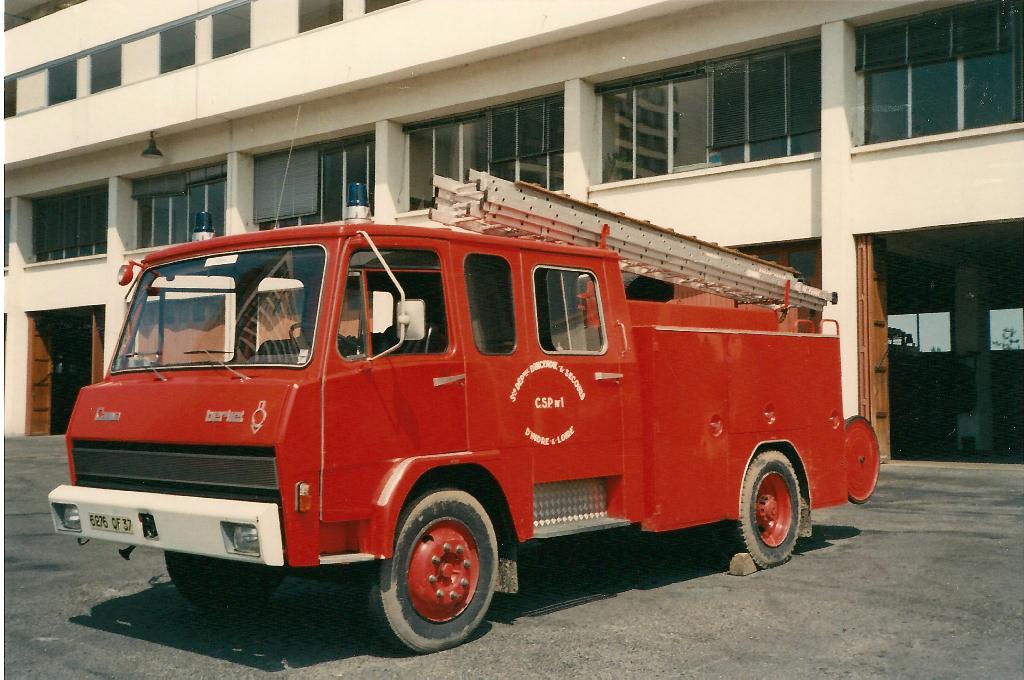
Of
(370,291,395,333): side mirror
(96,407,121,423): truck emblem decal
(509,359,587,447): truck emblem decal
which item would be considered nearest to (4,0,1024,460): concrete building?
(509,359,587,447): truck emblem decal

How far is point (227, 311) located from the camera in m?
6.03

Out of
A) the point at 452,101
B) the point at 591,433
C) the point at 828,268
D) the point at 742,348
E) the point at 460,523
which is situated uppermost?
the point at 452,101

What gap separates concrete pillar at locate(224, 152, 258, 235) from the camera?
24234 mm

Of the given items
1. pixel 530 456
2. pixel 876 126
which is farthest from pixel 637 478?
pixel 876 126

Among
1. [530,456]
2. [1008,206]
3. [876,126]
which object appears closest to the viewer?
[530,456]

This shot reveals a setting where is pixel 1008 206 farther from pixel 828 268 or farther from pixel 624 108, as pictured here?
pixel 624 108

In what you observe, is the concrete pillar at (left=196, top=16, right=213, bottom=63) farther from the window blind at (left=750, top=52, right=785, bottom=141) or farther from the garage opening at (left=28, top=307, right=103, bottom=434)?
the window blind at (left=750, top=52, right=785, bottom=141)

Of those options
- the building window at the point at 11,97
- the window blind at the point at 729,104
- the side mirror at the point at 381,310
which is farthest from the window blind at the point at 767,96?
the building window at the point at 11,97

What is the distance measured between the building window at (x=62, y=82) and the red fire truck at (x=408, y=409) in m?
23.3

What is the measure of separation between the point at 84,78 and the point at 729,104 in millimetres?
17752

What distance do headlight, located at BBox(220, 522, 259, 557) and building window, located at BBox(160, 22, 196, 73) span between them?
21.4 m

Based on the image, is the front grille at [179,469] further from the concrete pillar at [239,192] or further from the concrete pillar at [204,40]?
the concrete pillar at [204,40]

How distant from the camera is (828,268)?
15.8 m

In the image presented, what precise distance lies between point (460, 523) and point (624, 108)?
14.0 m
